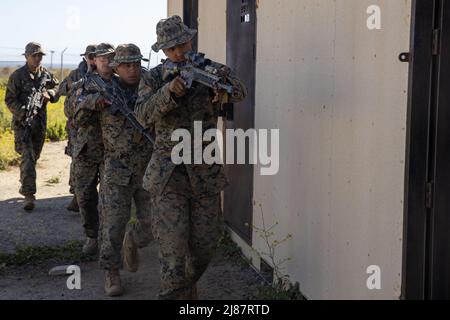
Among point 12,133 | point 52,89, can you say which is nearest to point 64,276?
point 52,89

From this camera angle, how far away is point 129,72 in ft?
18.8

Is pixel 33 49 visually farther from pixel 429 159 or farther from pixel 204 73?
pixel 429 159

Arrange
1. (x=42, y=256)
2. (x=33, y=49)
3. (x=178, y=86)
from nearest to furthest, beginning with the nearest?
(x=178, y=86) → (x=42, y=256) → (x=33, y=49)

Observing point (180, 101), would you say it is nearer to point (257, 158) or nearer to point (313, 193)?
point (313, 193)

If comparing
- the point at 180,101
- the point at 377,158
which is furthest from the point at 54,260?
the point at 377,158

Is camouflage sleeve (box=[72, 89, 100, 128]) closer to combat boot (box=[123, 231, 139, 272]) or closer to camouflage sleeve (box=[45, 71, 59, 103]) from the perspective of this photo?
combat boot (box=[123, 231, 139, 272])

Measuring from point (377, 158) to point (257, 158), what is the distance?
2.32 metres

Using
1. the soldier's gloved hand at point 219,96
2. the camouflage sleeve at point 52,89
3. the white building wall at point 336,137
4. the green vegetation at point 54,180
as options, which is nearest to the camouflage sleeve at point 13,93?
the camouflage sleeve at point 52,89

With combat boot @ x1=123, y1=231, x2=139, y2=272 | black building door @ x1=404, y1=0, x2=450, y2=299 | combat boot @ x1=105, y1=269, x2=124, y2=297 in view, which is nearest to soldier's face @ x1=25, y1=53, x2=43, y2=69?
combat boot @ x1=123, y1=231, x2=139, y2=272

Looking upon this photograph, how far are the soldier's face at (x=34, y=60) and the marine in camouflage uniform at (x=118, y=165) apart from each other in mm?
3558

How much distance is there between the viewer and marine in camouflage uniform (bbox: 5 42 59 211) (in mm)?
9055

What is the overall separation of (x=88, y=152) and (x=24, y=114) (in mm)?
2968

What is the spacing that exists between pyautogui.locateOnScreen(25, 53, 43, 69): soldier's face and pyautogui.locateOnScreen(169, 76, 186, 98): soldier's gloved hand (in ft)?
17.2

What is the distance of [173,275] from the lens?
4.73 m
